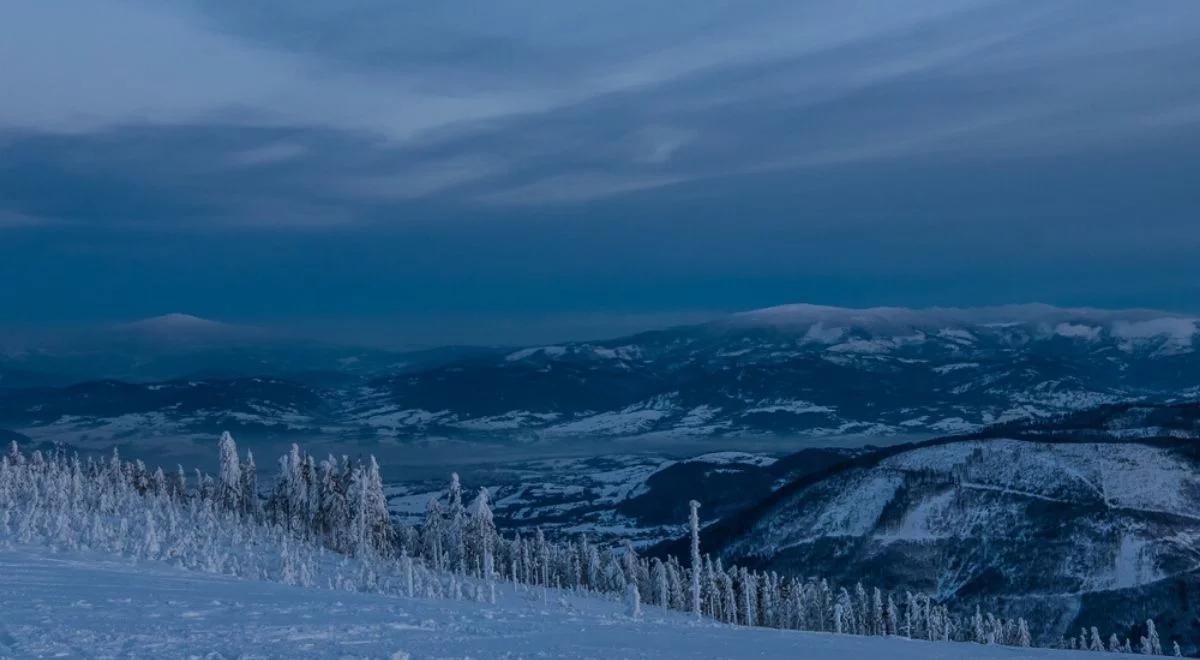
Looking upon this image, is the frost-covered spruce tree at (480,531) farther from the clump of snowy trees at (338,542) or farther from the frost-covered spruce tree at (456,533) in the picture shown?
the frost-covered spruce tree at (456,533)

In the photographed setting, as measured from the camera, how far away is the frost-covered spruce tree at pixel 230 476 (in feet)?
439

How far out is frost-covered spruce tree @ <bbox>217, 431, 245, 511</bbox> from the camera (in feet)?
439

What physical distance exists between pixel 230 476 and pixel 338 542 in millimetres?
21394

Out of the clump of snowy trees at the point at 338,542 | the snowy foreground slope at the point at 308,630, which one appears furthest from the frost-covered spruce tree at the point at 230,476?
the snowy foreground slope at the point at 308,630

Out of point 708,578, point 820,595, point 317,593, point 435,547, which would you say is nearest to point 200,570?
point 317,593

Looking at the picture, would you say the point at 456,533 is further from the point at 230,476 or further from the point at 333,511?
the point at 230,476

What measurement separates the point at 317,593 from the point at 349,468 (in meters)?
71.3

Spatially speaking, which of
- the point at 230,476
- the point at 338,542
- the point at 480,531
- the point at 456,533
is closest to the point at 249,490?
the point at 230,476

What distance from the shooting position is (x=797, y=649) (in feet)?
154

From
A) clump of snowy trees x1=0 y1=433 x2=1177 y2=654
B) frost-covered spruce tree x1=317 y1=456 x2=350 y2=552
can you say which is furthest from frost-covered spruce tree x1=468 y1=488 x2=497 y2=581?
frost-covered spruce tree x1=317 y1=456 x2=350 y2=552

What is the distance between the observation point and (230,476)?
135500 mm

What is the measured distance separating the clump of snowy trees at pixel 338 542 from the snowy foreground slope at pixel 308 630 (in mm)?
20044

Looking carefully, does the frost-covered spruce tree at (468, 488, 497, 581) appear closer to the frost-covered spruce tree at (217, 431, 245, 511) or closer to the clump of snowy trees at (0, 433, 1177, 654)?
the clump of snowy trees at (0, 433, 1177, 654)

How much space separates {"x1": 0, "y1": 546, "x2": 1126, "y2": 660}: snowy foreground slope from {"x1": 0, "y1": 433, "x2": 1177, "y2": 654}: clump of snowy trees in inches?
789
